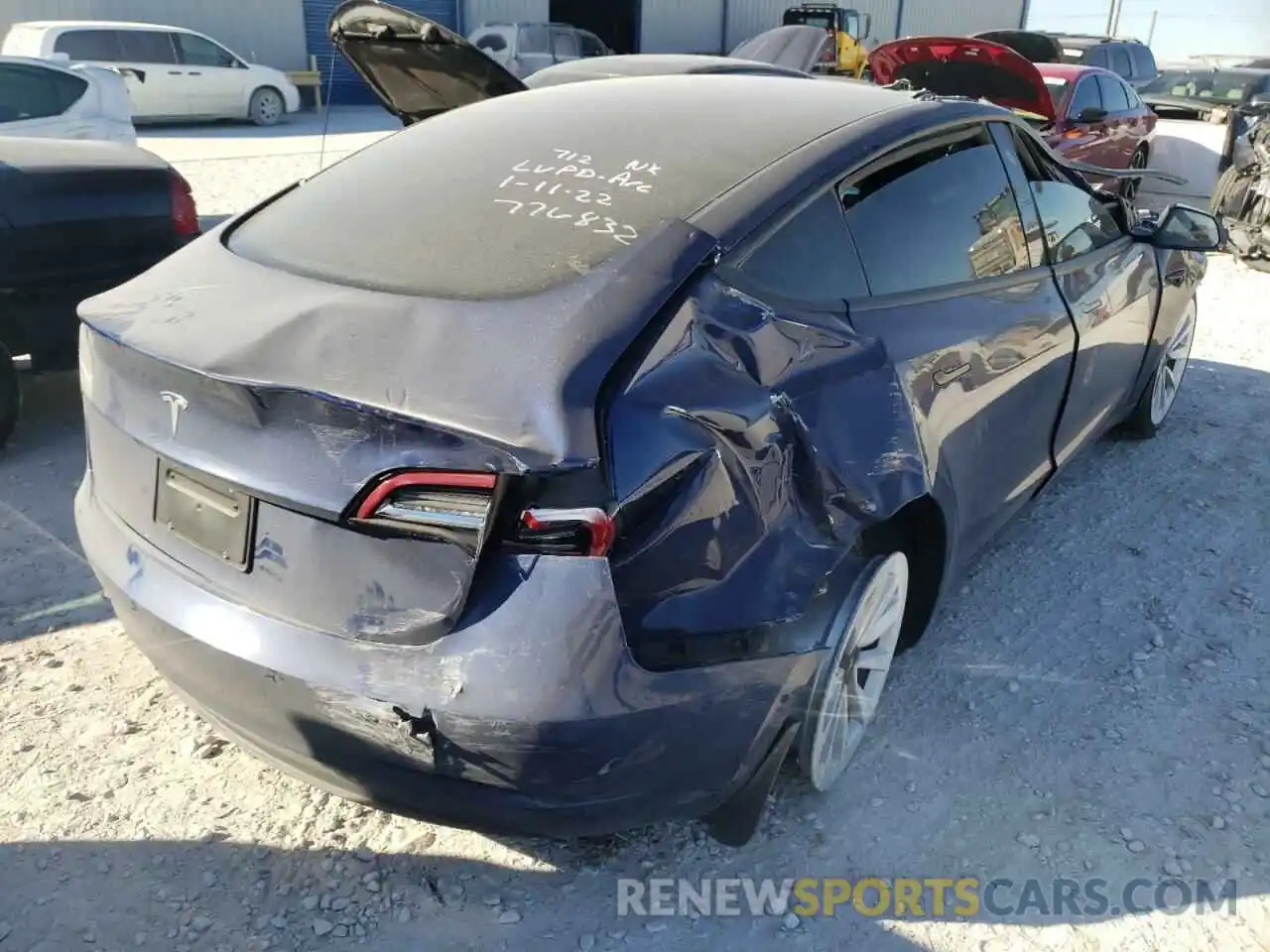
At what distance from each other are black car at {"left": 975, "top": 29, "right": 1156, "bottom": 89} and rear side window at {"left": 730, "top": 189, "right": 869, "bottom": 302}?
12.5m

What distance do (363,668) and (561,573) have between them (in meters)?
0.42

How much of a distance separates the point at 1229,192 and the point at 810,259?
8180 mm

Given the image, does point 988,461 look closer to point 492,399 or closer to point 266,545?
point 492,399

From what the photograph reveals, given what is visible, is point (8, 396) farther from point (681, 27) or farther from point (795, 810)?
point (681, 27)

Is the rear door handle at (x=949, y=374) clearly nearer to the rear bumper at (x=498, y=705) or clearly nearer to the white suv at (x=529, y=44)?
the rear bumper at (x=498, y=705)

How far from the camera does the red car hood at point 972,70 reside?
7887 millimetres

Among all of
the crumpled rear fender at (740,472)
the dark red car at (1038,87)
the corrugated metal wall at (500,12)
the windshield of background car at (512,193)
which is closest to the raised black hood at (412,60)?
the windshield of background car at (512,193)

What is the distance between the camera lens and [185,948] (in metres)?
2.11

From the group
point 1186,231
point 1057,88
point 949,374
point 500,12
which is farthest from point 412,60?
point 500,12

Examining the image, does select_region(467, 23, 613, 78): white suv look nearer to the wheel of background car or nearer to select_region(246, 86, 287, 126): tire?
select_region(246, 86, 287, 126): tire

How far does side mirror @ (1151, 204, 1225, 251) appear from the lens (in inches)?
155

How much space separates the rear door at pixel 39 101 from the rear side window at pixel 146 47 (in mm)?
8653

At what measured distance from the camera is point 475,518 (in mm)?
1742
